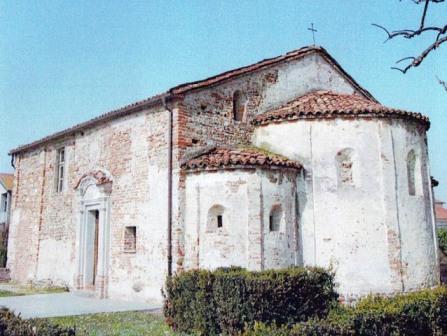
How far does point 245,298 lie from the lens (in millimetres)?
7223

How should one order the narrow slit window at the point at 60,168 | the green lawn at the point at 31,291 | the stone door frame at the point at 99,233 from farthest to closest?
the narrow slit window at the point at 60,168 → the green lawn at the point at 31,291 → the stone door frame at the point at 99,233

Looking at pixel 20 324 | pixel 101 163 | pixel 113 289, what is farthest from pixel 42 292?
pixel 20 324

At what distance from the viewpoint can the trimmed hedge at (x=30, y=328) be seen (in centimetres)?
579

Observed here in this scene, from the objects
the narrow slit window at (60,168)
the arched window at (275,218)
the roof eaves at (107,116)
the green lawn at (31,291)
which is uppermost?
the roof eaves at (107,116)

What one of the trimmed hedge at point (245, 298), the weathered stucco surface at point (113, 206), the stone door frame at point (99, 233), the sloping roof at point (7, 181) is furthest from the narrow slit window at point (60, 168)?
the sloping roof at point (7, 181)

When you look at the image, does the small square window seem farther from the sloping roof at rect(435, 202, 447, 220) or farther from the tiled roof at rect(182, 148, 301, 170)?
the sloping roof at rect(435, 202, 447, 220)

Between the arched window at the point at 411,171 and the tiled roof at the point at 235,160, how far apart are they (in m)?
3.17

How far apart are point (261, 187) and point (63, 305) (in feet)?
20.2

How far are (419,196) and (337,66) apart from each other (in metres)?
6.01

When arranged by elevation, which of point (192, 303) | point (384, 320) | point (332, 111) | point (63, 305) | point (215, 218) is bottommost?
point (63, 305)

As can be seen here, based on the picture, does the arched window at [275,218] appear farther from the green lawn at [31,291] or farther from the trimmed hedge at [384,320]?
the green lawn at [31,291]

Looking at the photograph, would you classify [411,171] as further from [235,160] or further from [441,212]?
[441,212]

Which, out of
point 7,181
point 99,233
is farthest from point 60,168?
point 7,181

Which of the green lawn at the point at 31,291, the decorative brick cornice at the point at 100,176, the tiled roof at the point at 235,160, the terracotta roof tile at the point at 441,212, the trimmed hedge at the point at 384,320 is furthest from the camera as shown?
the terracotta roof tile at the point at 441,212
